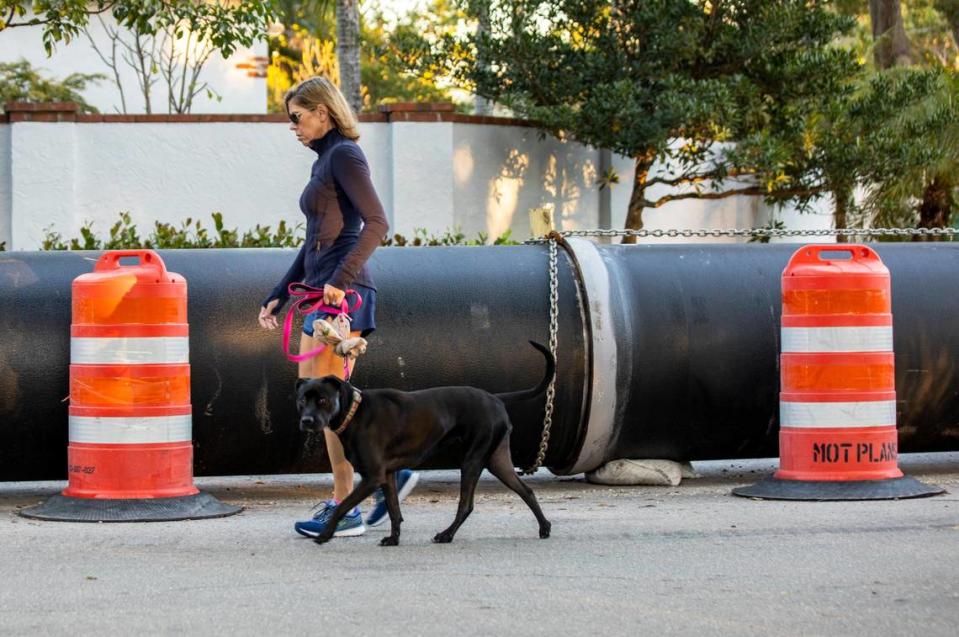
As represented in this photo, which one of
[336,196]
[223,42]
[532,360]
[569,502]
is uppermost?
[223,42]

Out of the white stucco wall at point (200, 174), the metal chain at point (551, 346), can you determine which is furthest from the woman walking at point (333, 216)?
the white stucco wall at point (200, 174)

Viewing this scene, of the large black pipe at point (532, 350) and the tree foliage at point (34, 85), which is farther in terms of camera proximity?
the tree foliage at point (34, 85)

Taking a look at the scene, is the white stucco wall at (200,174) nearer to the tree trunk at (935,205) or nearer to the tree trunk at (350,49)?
the tree trunk at (350,49)

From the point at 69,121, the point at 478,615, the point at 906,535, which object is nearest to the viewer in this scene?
the point at 478,615

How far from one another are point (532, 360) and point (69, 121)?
1145 centimetres

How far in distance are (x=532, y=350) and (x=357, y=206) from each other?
1.88 m

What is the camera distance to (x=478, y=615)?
471 cm

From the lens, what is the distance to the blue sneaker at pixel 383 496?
6.60m

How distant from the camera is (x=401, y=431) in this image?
19.9ft

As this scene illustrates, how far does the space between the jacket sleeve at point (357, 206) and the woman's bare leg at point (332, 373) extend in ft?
1.08

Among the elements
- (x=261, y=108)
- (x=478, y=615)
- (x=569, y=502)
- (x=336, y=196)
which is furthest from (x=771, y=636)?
(x=261, y=108)

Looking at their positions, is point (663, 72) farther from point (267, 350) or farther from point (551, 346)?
point (267, 350)

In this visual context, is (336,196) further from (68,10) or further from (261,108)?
(261,108)

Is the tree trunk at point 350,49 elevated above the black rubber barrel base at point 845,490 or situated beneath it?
elevated above
